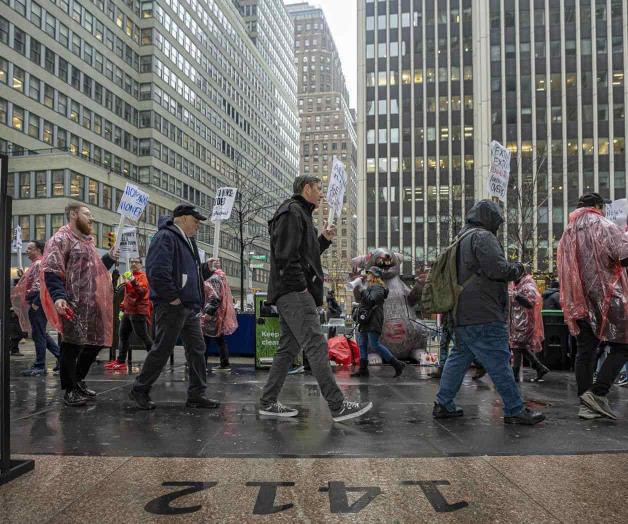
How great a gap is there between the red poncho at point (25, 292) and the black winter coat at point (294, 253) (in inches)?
243

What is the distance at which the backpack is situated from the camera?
208 inches

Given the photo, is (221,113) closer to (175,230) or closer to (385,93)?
(385,93)

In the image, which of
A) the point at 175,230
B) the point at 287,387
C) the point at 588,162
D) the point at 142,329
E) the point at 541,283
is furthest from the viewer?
the point at 588,162

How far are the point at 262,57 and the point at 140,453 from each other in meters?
103

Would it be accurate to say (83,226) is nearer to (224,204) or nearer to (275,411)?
(275,411)

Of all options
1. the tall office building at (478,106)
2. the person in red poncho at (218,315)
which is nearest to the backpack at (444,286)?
the person in red poncho at (218,315)

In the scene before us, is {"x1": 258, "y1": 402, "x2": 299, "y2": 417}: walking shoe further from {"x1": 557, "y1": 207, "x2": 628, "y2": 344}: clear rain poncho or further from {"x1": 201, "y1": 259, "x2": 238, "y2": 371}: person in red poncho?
{"x1": 201, "y1": 259, "x2": 238, "y2": 371}: person in red poncho

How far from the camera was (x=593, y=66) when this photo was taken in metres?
68.6

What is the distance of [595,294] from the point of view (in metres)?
5.55

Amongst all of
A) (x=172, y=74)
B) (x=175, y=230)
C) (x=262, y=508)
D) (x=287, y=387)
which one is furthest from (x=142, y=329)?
(x=172, y=74)

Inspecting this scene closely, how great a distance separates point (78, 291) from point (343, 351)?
581 cm

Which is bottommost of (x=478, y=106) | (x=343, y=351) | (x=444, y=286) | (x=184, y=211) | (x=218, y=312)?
(x=343, y=351)

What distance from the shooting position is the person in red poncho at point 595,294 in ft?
17.9

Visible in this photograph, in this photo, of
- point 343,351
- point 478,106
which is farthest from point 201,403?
point 478,106
